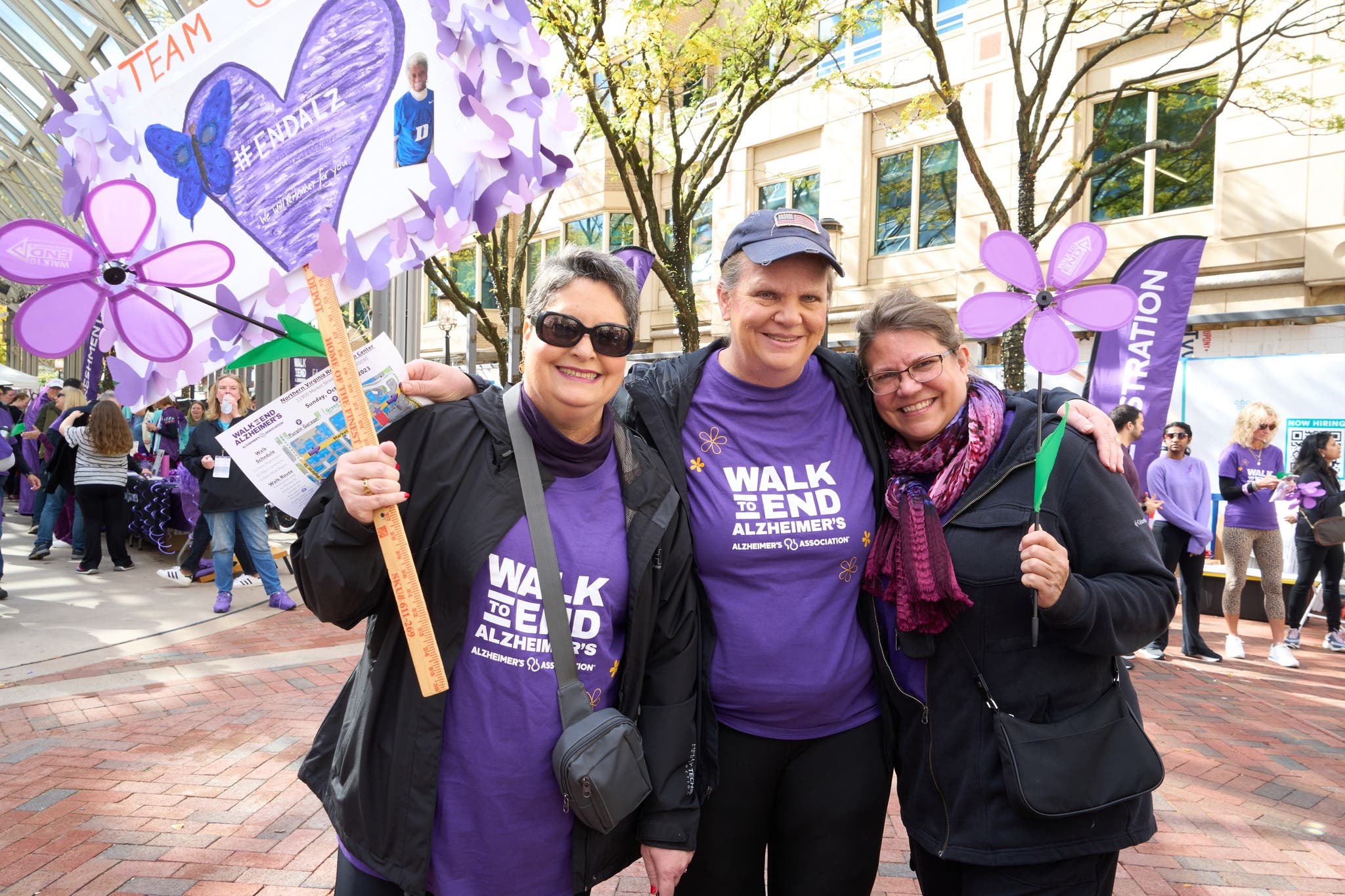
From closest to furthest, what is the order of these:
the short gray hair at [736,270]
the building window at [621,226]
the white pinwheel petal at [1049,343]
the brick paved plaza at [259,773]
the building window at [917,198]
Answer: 1. the white pinwheel petal at [1049,343]
2. the short gray hair at [736,270]
3. the brick paved plaza at [259,773]
4. the building window at [917,198]
5. the building window at [621,226]

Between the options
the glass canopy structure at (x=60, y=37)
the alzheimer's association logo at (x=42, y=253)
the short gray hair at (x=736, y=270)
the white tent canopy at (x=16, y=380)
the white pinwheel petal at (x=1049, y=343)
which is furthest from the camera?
the white tent canopy at (x=16, y=380)

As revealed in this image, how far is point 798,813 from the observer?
2.17 metres

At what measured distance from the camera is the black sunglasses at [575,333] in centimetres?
184

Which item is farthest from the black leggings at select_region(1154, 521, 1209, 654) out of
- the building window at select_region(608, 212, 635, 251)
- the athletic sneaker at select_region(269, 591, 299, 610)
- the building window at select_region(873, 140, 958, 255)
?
the building window at select_region(608, 212, 635, 251)

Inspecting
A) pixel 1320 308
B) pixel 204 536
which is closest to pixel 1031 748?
pixel 204 536

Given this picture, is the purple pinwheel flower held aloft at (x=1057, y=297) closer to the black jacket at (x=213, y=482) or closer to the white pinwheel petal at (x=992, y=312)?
the white pinwheel petal at (x=992, y=312)

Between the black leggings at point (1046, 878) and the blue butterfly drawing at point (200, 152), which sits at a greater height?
the blue butterfly drawing at point (200, 152)

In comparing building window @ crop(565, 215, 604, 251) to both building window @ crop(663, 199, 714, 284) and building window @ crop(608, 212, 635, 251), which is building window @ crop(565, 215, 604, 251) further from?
building window @ crop(663, 199, 714, 284)

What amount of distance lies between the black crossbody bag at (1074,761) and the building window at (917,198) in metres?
14.2

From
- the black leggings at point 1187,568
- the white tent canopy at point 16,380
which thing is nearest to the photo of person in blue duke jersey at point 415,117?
the black leggings at point 1187,568

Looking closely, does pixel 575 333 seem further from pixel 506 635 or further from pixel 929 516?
pixel 929 516

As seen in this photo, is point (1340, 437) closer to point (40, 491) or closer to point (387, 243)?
point (387, 243)

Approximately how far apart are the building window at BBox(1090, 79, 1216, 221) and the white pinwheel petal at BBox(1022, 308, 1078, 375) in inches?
474

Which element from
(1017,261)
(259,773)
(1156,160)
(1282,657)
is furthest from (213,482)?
(1156,160)
